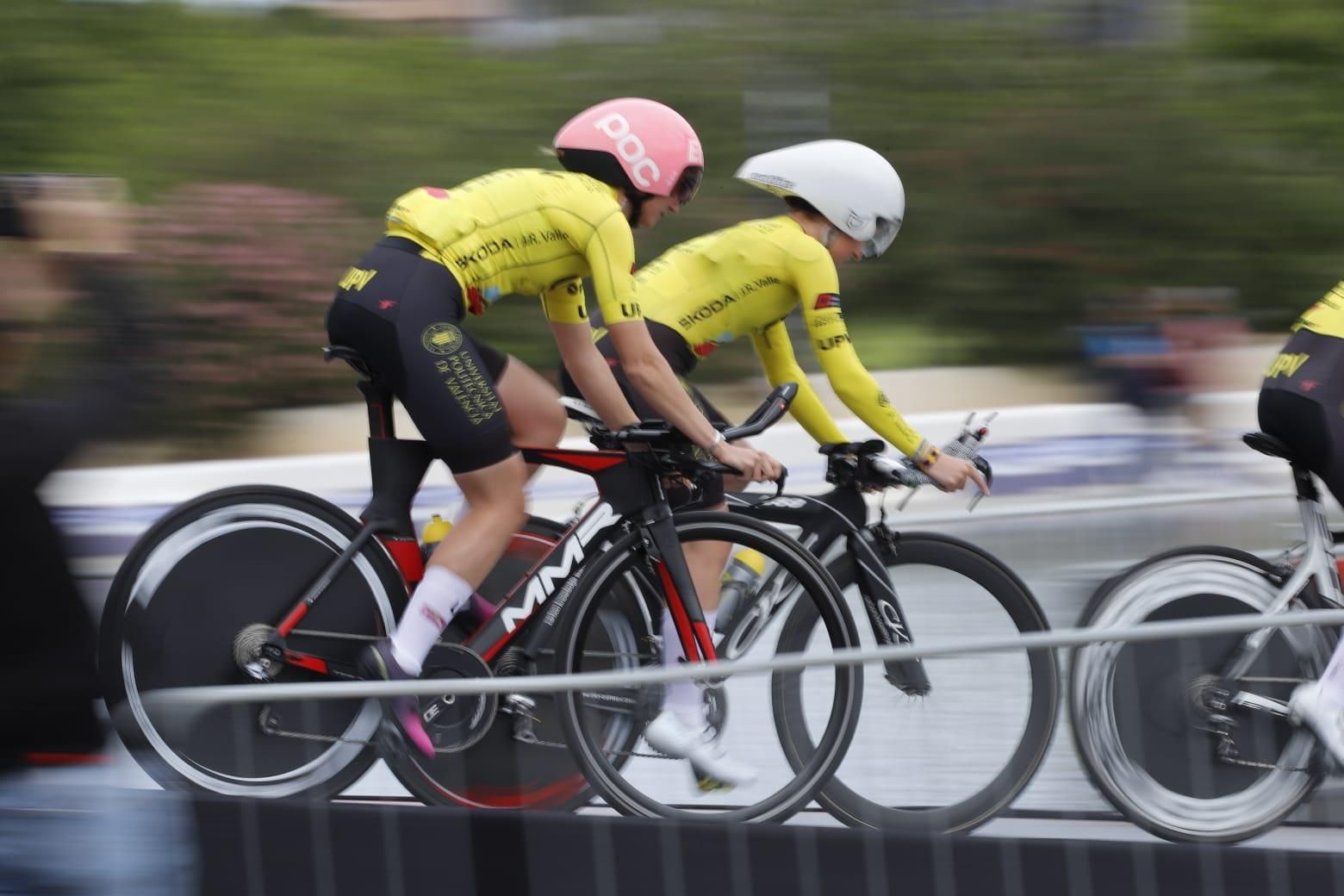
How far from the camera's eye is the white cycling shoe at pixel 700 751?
3840 millimetres

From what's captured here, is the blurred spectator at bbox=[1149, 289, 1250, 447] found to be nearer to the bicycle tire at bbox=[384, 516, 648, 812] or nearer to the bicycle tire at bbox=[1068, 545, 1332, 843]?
the bicycle tire at bbox=[1068, 545, 1332, 843]

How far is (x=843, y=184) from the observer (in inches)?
169

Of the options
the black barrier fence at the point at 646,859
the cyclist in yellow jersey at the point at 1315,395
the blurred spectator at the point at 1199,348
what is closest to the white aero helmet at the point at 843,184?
the cyclist in yellow jersey at the point at 1315,395

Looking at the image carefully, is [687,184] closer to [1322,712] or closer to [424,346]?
[424,346]

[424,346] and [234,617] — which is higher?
[424,346]

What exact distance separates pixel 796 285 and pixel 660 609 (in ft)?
3.01

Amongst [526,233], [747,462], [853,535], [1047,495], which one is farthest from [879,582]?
[1047,495]

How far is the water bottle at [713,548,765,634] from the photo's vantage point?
4.23 metres

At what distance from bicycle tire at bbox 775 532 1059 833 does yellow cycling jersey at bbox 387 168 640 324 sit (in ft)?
3.12

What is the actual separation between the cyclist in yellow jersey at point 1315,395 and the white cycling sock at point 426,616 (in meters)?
2.11

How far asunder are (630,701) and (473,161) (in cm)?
668

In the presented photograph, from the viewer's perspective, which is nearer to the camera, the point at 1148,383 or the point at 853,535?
the point at 853,535

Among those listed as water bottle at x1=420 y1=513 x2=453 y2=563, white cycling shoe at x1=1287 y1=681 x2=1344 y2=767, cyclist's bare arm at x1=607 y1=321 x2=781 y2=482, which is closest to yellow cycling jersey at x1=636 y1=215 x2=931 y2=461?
cyclist's bare arm at x1=607 y1=321 x2=781 y2=482

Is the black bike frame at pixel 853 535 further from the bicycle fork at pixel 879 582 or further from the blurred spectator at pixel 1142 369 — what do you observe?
the blurred spectator at pixel 1142 369
